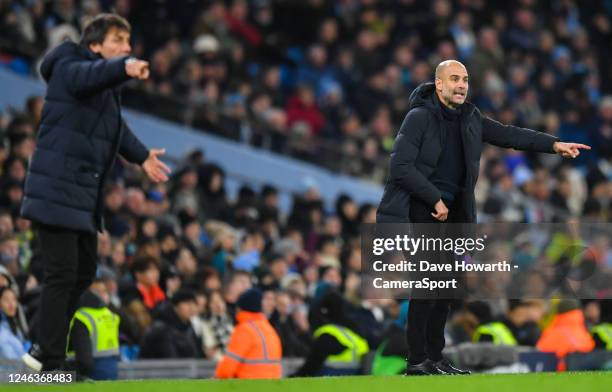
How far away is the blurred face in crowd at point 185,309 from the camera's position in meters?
11.6

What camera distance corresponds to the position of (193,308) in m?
11.7

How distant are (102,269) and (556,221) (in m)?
9.07

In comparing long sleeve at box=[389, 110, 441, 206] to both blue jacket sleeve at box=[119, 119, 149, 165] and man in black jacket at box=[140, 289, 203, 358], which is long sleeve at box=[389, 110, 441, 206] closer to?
blue jacket sleeve at box=[119, 119, 149, 165]

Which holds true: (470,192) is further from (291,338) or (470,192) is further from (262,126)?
(262,126)

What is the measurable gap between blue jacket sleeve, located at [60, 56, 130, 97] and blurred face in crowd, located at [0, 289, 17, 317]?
9.45 ft

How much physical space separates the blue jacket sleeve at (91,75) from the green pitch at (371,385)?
142 cm

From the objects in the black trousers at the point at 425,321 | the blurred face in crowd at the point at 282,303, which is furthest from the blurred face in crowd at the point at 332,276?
the black trousers at the point at 425,321

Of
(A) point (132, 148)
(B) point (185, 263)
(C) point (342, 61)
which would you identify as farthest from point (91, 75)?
(C) point (342, 61)

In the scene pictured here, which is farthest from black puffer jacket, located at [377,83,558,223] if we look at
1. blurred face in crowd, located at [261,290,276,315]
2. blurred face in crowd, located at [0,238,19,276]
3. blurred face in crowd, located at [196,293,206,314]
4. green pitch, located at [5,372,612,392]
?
blurred face in crowd, located at [0,238,19,276]

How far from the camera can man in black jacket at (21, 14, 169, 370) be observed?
765 cm

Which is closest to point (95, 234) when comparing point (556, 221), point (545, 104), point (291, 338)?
point (291, 338)

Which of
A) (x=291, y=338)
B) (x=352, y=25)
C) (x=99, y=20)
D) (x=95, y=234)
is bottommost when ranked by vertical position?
(x=291, y=338)

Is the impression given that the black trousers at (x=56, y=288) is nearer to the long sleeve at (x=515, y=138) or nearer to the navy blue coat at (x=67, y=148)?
the navy blue coat at (x=67, y=148)

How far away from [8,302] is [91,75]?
3122 millimetres
